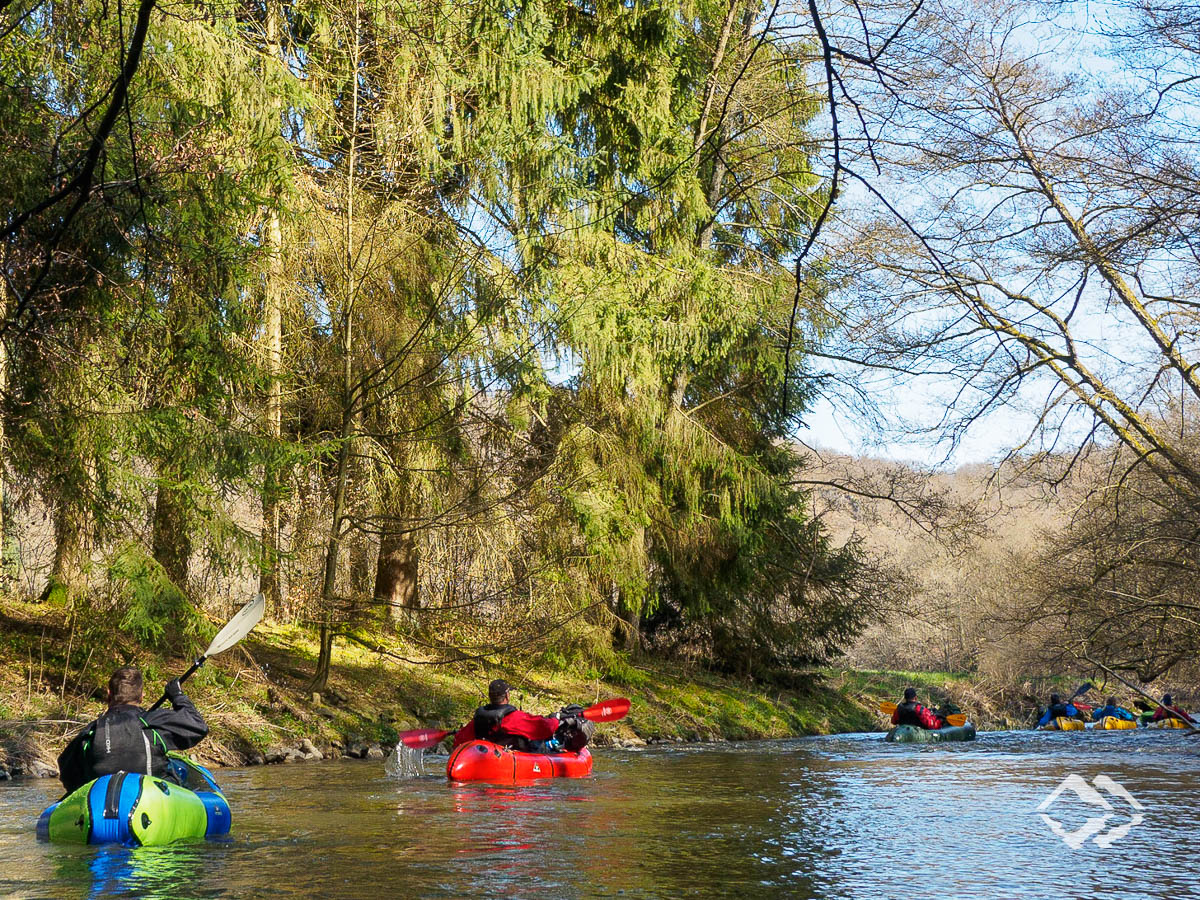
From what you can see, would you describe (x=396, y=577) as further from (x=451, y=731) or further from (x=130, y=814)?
(x=130, y=814)

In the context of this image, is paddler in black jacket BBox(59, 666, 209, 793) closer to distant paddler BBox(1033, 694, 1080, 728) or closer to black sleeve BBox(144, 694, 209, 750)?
black sleeve BBox(144, 694, 209, 750)

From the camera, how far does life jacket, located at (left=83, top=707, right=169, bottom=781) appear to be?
24.5 feet

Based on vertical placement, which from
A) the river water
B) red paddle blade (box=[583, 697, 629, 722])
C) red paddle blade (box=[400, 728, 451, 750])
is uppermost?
red paddle blade (box=[583, 697, 629, 722])

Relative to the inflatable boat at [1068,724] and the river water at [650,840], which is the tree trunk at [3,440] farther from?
the inflatable boat at [1068,724]

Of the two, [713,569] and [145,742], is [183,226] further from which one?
[713,569]

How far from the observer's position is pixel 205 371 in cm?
1176

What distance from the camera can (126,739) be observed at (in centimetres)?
748

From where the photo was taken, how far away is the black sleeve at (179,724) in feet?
25.6

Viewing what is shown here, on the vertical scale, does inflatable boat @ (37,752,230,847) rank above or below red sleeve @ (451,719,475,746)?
below

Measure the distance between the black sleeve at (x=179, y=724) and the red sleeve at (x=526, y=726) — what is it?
401 cm

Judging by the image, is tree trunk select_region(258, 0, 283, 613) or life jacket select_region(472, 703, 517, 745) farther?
tree trunk select_region(258, 0, 283, 613)

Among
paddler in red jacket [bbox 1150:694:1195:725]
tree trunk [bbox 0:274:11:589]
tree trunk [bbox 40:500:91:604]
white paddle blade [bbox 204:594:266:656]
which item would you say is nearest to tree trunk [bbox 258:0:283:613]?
tree trunk [bbox 40:500:91:604]

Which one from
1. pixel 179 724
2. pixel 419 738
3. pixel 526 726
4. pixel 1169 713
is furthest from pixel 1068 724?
pixel 179 724

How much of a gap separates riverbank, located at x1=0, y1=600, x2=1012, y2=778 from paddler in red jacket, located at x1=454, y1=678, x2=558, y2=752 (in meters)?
2.42
